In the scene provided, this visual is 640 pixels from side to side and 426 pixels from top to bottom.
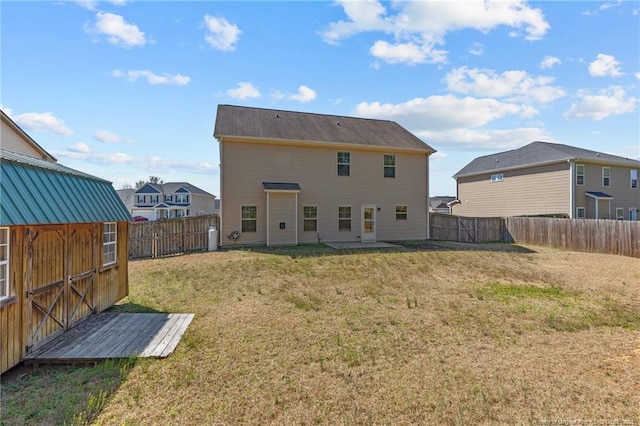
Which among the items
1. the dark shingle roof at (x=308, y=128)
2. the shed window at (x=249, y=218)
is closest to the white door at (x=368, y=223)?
the dark shingle roof at (x=308, y=128)

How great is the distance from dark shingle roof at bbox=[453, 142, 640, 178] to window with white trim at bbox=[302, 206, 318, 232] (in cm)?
1691

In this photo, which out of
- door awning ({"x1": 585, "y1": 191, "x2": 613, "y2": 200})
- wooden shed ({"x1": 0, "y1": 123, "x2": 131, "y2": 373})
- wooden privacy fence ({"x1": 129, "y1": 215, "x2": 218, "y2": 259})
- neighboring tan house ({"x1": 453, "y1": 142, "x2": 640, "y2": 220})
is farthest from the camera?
neighboring tan house ({"x1": 453, "y1": 142, "x2": 640, "y2": 220})

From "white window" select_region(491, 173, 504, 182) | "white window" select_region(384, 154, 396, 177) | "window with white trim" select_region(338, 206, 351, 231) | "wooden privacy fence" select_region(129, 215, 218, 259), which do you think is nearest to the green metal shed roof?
"wooden privacy fence" select_region(129, 215, 218, 259)

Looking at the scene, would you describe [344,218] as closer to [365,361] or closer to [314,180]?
[314,180]

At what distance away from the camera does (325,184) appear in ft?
55.8

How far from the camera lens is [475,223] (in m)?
20.0

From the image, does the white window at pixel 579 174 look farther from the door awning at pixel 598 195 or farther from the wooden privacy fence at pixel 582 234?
the wooden privacy fence at pixel 582 234

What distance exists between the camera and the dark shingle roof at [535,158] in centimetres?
2178

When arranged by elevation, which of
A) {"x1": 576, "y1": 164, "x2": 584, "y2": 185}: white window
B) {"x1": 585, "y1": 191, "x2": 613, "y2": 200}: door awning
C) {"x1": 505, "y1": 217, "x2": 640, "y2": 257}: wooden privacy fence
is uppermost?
{"x1": 576, "y1": 164, "x2": 584, "y2": 185}: white window

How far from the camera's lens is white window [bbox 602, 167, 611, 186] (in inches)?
889

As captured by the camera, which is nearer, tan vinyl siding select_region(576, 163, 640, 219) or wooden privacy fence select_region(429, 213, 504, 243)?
wooden privacy fence select_region(429, 213, 504, 243)

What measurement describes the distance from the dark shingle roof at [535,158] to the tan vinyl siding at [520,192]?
513 millimetres

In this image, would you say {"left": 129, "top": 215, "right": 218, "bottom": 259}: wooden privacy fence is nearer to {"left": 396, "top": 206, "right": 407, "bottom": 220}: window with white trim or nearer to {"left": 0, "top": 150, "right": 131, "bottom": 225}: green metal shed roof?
{"left": 0, "top": 150, "right": 131, "bottom": 225}: green metal shed roof

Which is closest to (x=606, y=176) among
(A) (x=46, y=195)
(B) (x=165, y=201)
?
(A) (x=46, y=195)
